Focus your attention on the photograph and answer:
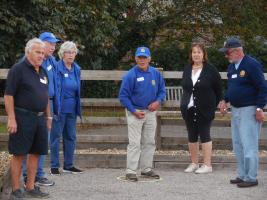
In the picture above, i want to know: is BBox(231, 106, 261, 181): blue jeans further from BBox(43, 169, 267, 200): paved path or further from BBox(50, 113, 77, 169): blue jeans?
BBox(50, 113, 77, 169): blue jeans

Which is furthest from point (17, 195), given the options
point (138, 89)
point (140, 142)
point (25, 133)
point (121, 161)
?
point (121, 161)

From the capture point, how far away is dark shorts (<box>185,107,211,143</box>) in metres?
8.52

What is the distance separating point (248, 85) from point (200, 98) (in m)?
0.93

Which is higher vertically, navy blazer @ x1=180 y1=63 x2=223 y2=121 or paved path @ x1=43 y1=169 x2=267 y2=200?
navy blazer @ x1=180 y1=63 x2=223 y2=121

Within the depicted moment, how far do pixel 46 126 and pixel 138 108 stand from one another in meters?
1.52

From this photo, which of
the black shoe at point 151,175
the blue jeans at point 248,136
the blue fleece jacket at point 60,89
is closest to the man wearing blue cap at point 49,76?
the blue fleece jacket at point 60,89

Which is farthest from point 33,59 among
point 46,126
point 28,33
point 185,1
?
point 185,1

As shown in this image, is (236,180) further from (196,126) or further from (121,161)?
(121,161)

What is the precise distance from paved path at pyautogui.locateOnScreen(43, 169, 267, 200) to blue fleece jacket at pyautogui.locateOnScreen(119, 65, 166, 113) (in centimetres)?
94

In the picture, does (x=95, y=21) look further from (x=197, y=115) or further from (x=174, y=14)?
(x=197, y=115)

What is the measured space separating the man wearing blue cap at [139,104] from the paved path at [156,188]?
339 millimetres

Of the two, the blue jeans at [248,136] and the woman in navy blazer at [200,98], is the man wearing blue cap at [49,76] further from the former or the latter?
the blue jeans at [248,136]

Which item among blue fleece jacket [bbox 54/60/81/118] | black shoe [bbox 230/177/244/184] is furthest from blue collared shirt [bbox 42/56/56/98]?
black shoe [bbox 230/177/244/184]

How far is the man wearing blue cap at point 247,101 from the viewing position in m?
7.59
